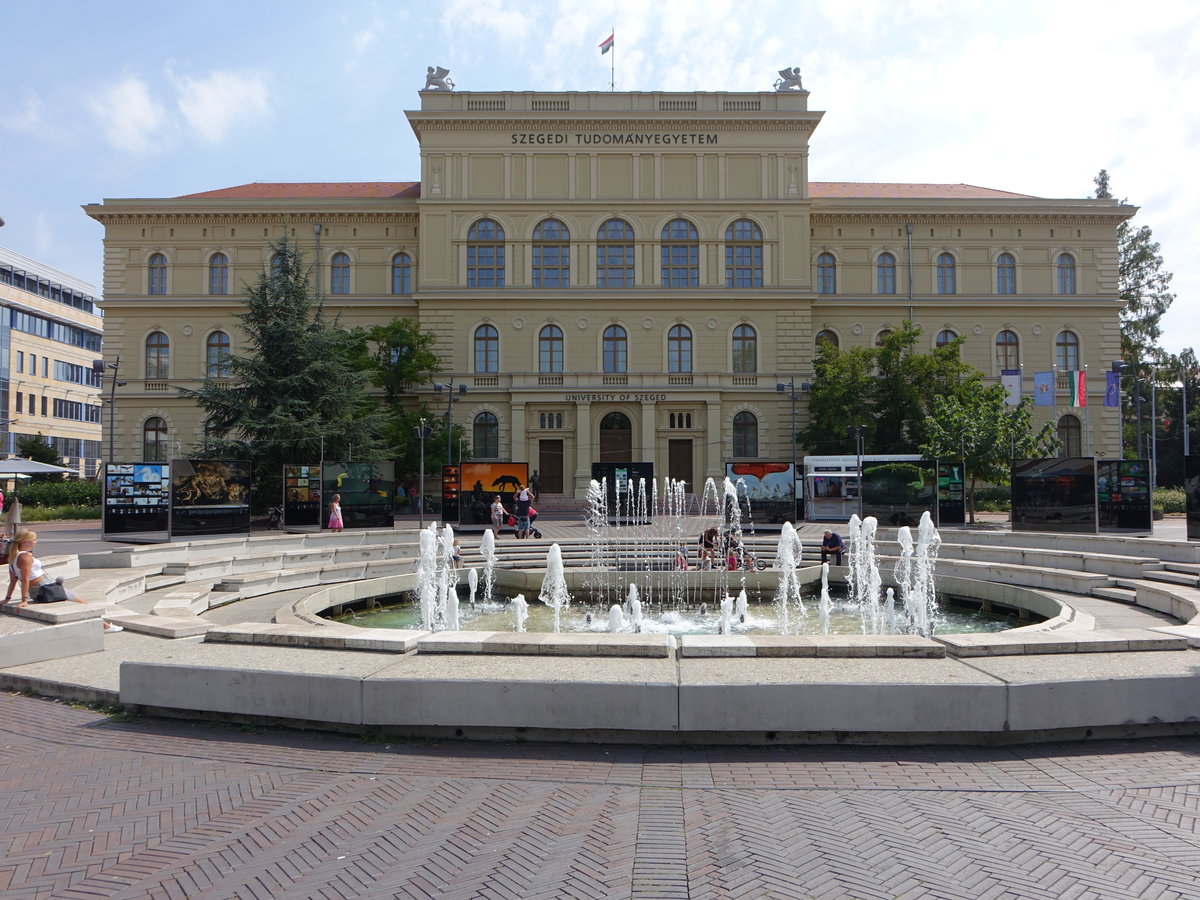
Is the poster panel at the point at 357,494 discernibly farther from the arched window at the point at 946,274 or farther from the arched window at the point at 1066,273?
the arched window at the point at 1066,273

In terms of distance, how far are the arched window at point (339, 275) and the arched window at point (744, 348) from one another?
71.0ft

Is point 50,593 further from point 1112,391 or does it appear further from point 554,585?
point 1112,391

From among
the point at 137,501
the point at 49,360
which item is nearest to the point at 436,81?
the point at 137,501

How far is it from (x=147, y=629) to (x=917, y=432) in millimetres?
34067

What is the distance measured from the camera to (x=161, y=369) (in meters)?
42.8

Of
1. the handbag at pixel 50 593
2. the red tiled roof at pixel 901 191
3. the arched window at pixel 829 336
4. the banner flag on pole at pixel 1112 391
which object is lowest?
the handbag at pixel 50 593

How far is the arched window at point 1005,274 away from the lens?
140 ft

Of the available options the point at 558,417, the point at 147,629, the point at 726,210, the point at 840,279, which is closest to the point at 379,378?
the point at 558,417

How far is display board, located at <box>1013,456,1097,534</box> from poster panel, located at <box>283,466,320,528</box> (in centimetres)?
2106

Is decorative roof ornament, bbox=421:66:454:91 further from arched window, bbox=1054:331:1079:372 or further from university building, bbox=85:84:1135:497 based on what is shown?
arched window, bbox=1054:331:1079:372

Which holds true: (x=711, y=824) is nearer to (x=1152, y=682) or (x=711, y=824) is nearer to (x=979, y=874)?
(x=979, y=874)

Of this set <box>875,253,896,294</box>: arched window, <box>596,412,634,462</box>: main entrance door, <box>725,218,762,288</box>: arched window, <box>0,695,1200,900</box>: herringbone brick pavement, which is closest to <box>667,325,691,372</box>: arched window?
<box>725,218,762,288</box>: arched window

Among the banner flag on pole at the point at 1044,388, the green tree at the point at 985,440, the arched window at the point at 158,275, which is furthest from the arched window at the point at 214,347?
the banner flag on pole at the point at 1044,388

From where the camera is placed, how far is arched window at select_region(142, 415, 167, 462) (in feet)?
138
